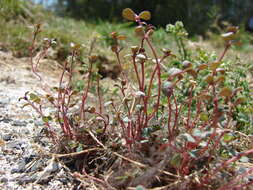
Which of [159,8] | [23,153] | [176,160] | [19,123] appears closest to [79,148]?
[23,153]

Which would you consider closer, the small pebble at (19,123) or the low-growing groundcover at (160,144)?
the low-growing groundcover at (160,144)

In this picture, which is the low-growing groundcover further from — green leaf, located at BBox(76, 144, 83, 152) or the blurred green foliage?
the blurred green foliage

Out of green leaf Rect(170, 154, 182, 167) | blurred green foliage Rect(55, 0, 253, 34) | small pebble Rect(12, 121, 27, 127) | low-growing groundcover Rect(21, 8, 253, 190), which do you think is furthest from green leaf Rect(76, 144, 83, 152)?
blurred green foliage Rect(55, 0, 253, 34)

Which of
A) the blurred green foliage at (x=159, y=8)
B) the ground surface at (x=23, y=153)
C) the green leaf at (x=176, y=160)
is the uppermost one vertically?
the blurred green foliage at (x=159, y=8)

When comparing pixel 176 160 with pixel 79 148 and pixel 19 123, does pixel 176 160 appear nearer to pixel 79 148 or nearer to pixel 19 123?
pixel 79 148

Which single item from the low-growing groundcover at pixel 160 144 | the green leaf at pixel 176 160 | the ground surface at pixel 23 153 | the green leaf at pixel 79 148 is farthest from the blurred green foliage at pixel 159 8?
the green leaf at pixel 176 160

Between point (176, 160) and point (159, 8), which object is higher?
point (159, 8)

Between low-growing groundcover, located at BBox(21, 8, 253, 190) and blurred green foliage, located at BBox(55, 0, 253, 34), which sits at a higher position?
blurred green foliage, located at BBox(55, 0, 253, 34)

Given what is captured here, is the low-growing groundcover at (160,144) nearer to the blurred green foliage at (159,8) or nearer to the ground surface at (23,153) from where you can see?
the ground surface at (23,153)
